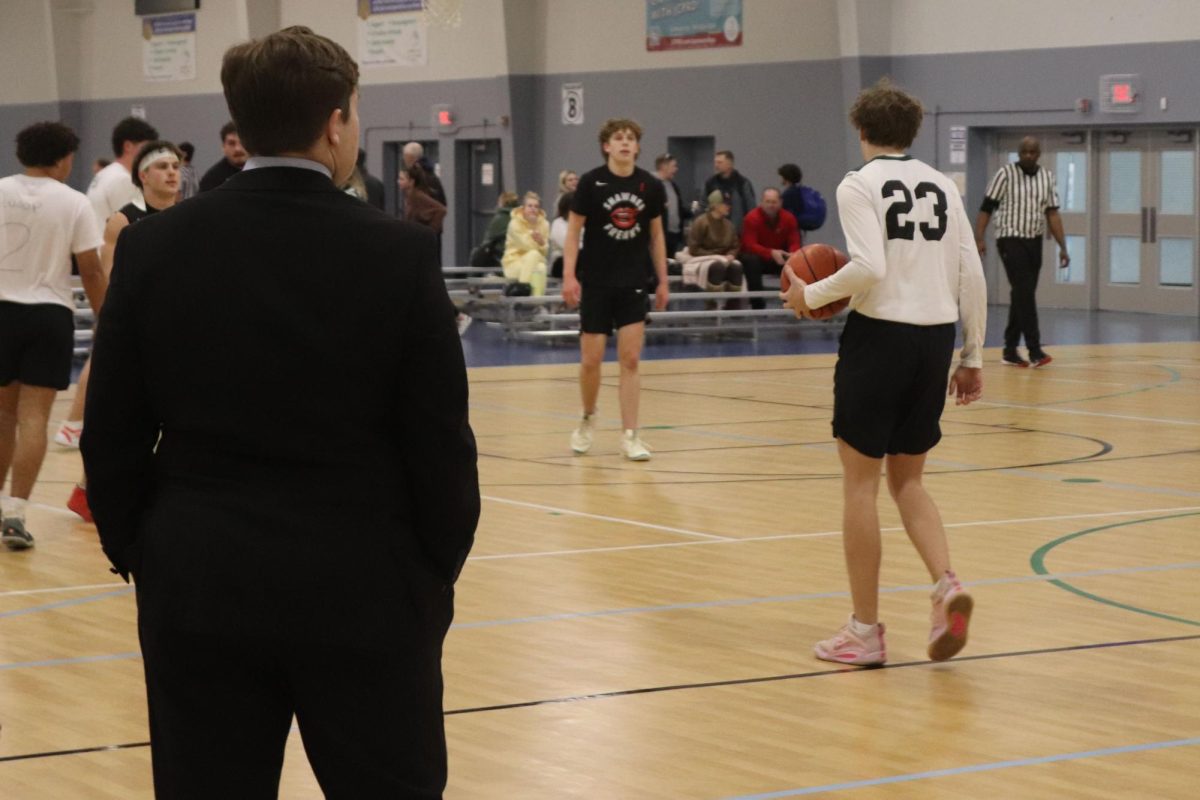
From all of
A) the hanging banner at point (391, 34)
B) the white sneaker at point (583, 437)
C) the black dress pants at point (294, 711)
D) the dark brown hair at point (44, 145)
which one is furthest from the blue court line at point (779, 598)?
the hanging banner at point (391, 34)

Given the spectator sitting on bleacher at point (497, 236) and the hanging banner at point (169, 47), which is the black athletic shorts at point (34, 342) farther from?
the hanging banner at point (169, 47)

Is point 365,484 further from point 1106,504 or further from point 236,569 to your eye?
point 1106,504

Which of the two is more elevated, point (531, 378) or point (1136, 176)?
point (1136, 176)

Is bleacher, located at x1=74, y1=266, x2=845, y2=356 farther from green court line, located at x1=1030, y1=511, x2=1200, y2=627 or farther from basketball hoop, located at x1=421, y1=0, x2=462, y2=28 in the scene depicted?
green court line, located at x1=1030, y1=511, x2=1200, y2=627

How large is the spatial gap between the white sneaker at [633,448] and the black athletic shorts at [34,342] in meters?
3.56

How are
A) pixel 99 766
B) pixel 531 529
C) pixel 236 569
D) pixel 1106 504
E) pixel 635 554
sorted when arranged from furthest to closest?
pixel 1106 504, pixel 531 529, pixel 635 554, pixel 99 766, pixel 236 569

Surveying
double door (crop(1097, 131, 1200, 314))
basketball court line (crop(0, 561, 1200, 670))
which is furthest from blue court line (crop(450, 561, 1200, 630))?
double door (crop(1097, 131, 1200, 314))

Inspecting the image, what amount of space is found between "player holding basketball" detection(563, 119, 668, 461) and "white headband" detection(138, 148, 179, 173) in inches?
111

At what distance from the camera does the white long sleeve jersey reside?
5516mm

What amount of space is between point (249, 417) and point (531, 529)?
5858 mm

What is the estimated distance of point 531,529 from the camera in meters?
8.30

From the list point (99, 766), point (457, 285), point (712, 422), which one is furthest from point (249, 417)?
point (457, 285)

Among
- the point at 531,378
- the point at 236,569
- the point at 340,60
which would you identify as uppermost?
the point at 340,60

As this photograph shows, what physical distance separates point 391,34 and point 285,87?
28042mm
